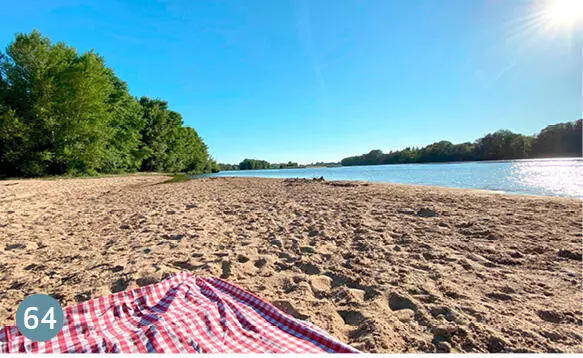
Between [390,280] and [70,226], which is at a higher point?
[70,226]

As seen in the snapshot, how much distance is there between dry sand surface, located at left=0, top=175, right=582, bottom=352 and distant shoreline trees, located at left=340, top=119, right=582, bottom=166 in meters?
46.7

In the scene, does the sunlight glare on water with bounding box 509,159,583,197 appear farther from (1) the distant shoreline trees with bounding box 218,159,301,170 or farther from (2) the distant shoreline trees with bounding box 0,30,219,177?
(1) the distant shoreline trees with bounding box 218,159,301,170

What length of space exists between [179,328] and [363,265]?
2.32 meters

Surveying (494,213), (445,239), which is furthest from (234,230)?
(494,213)

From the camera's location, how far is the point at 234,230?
16.8 feet

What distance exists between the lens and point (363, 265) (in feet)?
10.9

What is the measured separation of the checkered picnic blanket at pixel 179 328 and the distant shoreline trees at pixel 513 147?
5035 centimetres

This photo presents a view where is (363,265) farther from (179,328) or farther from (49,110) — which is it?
(49,110)

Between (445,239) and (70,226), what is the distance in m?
7.35

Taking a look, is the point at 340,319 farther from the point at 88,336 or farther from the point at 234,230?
the point at 234,230

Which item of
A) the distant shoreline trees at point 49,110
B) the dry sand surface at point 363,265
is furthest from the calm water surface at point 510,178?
the distant shoreline trees at point 49,110

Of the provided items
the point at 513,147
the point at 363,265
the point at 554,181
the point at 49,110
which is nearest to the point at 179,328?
the point at 363,265

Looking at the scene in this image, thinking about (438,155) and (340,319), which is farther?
(438,155)

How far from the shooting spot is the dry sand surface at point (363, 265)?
2074mm
